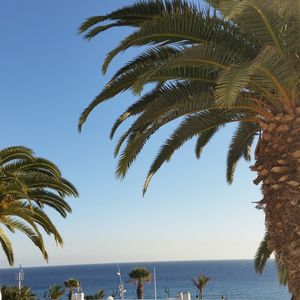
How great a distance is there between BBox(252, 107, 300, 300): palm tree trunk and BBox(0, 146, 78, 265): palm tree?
7.10m

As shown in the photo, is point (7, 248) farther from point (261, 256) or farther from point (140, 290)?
point (140, 290)

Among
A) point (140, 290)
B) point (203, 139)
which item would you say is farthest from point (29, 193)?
point (140, 290)

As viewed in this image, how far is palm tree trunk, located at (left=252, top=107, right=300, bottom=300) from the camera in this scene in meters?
8.15

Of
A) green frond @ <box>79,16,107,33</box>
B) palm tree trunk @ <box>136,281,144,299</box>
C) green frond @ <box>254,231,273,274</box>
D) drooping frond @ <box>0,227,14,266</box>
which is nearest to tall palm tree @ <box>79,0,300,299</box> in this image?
green frond @ <box>79,16,107,33</box>

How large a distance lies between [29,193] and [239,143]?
22.9 ft

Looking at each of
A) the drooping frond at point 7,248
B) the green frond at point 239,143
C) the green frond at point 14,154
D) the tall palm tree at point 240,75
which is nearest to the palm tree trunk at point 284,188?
the tall palm tree at point 240,75

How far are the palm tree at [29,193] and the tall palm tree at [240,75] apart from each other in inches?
224

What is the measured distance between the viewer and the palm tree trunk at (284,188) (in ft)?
26.7

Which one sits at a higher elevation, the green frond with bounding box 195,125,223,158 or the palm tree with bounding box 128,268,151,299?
the green frond with bounding box 195,125,223,158

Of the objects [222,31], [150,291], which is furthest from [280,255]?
[150,291]

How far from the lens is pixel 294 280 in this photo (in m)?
8.19

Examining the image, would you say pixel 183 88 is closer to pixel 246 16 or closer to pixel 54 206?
pixel 246 16

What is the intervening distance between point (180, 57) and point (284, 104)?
2.03 m

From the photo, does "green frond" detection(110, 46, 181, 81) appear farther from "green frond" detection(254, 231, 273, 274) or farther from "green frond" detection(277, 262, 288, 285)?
"green frond" detection(254, 231, 273, 274)
